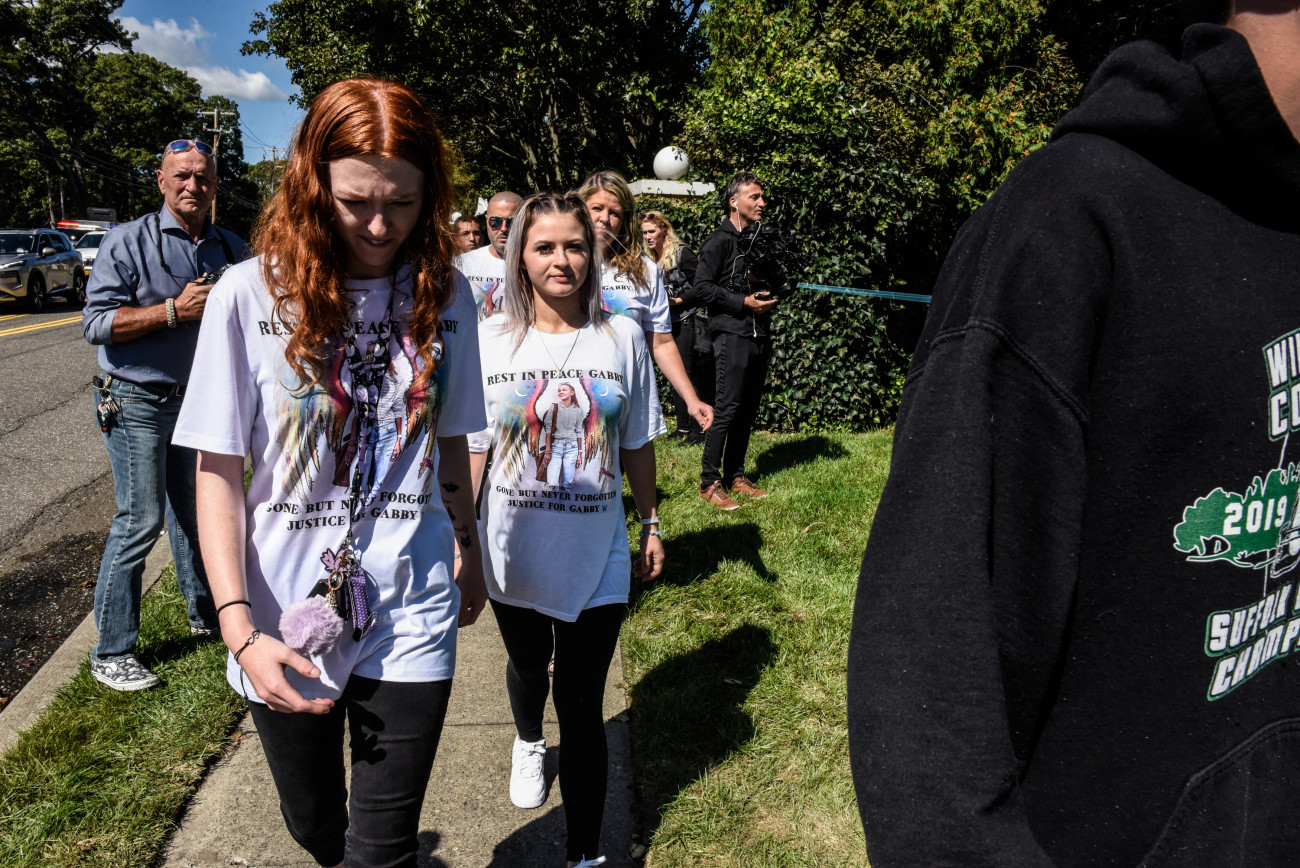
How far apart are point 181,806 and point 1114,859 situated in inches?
126

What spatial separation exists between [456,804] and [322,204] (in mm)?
2261

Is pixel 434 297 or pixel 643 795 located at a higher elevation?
pixel 434 297

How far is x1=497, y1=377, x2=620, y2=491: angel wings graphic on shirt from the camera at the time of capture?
2779 millimetres

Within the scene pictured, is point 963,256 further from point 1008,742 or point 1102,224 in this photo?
point 1008,742

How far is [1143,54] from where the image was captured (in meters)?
0.92

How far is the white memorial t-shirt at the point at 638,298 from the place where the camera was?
4484 mm

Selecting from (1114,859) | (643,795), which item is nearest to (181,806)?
(643,795)

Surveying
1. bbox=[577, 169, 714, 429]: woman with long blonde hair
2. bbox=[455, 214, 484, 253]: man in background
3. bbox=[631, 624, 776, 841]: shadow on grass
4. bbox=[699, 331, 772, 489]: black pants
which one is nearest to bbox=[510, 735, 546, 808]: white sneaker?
bbox=[631, 624, 776, 841]: shadow on grass

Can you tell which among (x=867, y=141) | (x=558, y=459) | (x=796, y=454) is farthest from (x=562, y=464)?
(x=867, y=141)

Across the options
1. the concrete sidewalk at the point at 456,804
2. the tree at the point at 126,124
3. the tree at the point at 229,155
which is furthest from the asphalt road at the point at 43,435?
the tree at the point at 229,155

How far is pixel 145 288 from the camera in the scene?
3.96 m

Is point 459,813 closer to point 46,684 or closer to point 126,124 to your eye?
point 46,684

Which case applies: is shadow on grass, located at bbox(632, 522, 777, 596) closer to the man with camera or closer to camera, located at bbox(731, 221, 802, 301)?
the man with camera

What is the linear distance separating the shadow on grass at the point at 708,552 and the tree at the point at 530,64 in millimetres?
13832
